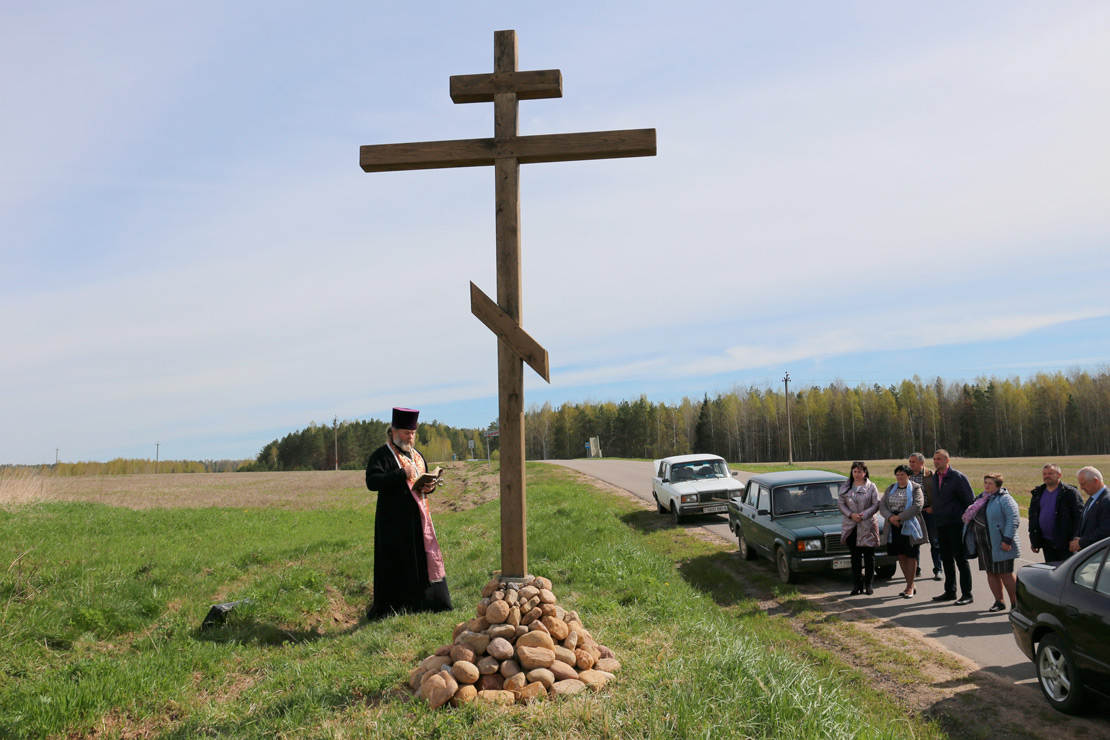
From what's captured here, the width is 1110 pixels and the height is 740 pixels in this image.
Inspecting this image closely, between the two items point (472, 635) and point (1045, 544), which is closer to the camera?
point (472, 635)

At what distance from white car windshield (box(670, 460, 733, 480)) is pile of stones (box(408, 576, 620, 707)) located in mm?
13221

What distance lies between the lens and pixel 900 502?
31.8 ft

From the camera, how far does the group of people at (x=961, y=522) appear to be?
7551 millimetres

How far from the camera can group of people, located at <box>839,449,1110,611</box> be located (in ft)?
24.8

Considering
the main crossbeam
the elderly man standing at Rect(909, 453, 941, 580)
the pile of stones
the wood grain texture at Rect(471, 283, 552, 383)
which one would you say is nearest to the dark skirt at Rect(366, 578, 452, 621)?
the pile of stones

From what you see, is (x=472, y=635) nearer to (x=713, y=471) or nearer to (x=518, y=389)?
(x=518, y=389)

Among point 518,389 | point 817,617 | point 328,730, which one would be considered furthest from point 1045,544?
point 328,730

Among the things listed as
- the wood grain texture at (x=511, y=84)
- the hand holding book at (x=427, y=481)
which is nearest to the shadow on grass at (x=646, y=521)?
the hand holding book at (x=427, y=481)

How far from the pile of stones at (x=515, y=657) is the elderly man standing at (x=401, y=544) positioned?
2014mm

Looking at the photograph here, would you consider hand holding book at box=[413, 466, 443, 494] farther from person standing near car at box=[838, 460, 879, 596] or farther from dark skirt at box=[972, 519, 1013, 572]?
dark skirt at box=[972, 519, 1013, 572]

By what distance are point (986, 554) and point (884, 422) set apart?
9472cm

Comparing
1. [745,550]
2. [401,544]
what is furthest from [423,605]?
[745,550]

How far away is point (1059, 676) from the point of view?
5.55 meters

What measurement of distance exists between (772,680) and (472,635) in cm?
203
